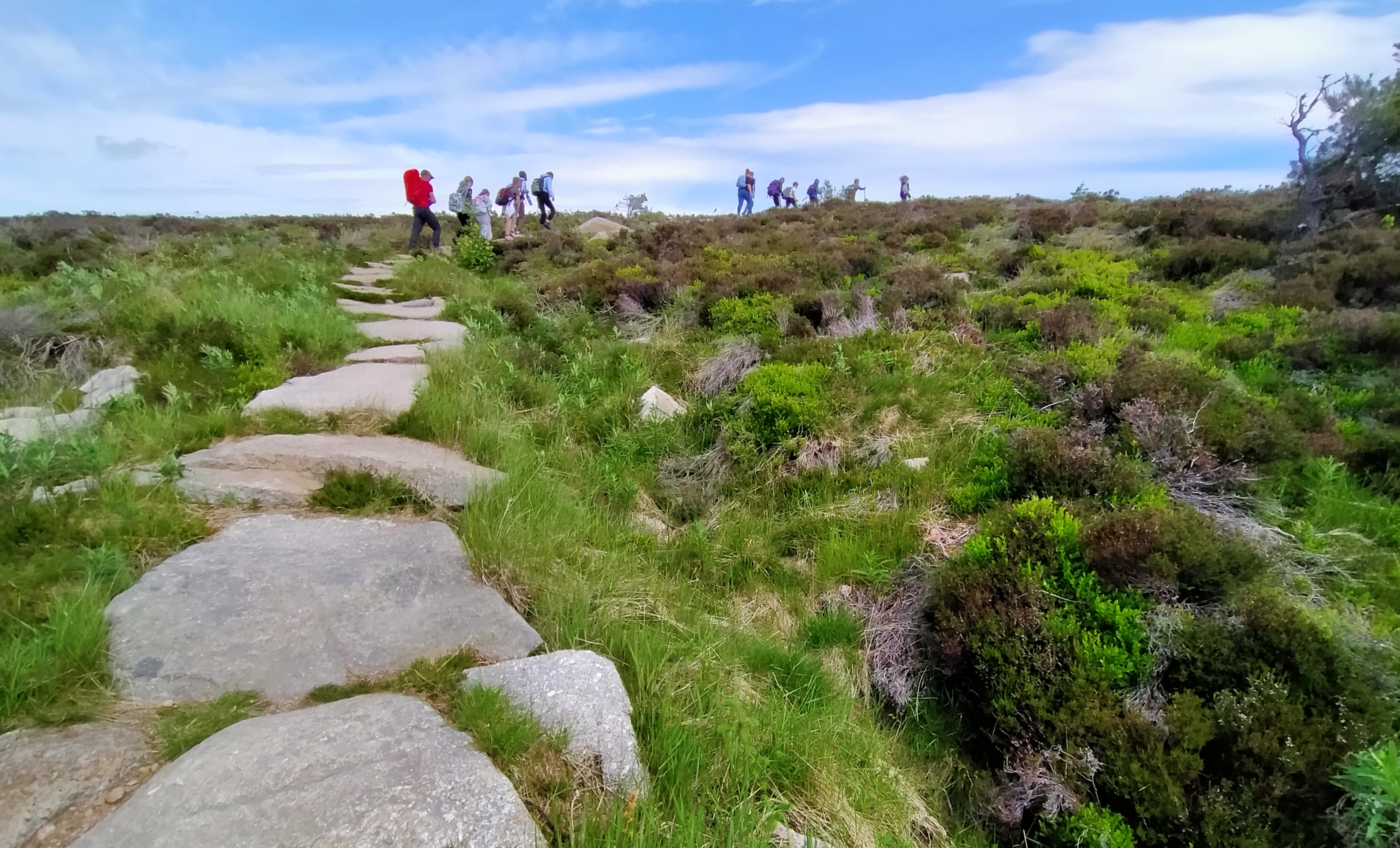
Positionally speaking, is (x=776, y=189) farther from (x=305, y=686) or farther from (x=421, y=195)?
(x=305, y=686)

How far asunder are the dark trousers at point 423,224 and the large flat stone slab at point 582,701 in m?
14.4

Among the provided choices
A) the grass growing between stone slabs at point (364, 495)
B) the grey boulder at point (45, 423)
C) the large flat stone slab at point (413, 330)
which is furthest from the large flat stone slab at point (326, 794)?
the large flat stone slab at point (413, 330)

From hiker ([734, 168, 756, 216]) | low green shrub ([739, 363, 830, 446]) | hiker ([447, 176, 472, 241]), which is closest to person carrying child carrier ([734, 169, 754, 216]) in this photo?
hiker ([734, 168, 756, 216])

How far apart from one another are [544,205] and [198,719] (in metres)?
19.5

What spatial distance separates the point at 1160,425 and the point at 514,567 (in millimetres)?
4332

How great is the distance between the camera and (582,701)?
2578 millimetres

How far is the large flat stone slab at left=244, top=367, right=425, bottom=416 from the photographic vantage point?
195 inches

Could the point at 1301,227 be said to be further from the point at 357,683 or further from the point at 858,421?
the point at 357,683

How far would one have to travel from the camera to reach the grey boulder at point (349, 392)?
4949mm

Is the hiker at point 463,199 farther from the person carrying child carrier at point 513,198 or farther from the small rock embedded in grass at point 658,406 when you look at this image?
the small rock embedded in grass at point 658,406

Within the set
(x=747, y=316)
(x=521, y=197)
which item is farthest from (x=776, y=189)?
(x=747, y=316)

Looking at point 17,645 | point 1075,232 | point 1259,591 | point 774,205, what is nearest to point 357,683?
point 17,645

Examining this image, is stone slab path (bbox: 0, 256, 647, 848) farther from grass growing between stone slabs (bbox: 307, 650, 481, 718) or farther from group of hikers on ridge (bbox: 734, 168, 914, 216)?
group of hikers on ridge (bbox: 734, 168, 914, 216)

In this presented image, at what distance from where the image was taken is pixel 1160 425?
4.84m
